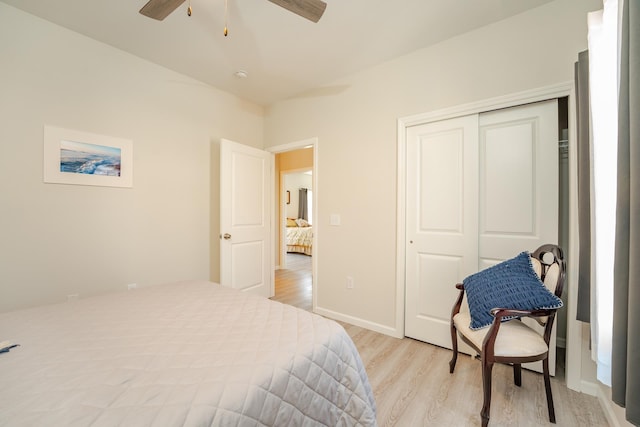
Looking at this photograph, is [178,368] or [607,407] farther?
[607,407]

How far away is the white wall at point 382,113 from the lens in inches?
75.0

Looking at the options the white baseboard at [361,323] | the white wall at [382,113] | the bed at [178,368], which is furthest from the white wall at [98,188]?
the white baseboard at [361,323]

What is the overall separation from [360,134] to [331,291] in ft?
5.81

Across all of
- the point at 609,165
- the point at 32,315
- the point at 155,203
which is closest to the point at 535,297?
the point at 609,165

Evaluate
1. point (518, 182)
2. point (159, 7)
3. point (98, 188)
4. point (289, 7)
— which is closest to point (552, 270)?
point (518, 182)

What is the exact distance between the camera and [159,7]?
1534 mm

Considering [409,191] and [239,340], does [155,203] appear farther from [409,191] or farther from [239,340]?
[409,191]

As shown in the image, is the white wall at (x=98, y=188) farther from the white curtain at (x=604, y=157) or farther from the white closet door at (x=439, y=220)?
the white curtain at (x=604, y=157)

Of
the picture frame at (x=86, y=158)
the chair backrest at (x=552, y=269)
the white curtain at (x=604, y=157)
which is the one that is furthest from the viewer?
the picture frame at (x=86, y=158)

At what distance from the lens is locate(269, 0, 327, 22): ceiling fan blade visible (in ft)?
4.82

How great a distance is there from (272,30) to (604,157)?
91.5 inches

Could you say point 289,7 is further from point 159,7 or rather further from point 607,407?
point 607,407

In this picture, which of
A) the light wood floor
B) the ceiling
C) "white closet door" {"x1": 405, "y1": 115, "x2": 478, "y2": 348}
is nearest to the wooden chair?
the light wood floor

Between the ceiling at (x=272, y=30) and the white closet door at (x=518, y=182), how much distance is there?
79cm
